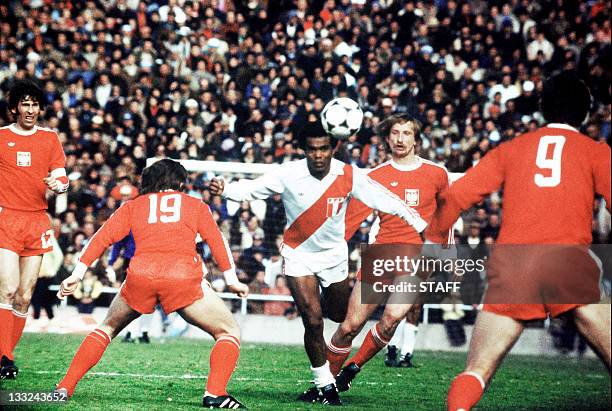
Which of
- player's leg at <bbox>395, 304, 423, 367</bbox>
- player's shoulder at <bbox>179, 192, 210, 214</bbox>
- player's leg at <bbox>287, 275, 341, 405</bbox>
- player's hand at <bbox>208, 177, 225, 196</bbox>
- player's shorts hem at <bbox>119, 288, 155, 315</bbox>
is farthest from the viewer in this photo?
player's leg at <bbox>395, 304, 423, 367</bbox>

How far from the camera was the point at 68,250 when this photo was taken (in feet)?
52.1

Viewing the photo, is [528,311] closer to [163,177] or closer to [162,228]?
[162,228]

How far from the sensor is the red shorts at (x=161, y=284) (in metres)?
7.39

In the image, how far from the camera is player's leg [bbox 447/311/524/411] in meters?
5.61

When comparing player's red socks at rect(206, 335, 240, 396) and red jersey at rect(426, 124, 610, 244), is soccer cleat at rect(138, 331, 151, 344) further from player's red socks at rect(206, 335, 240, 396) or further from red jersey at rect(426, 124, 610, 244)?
red jersey at rect(426, 124, 610, 244)

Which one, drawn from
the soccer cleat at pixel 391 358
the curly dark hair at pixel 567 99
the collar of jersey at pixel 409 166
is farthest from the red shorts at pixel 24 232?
the curly dark hair at pixel 567 99

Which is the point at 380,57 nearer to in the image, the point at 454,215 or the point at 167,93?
the point at 167,93

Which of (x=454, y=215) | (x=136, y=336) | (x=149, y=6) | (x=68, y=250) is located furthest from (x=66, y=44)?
(x=454, y=215)

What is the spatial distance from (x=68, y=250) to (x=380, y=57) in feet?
24.9

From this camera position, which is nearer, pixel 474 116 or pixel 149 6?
pixel 474 116

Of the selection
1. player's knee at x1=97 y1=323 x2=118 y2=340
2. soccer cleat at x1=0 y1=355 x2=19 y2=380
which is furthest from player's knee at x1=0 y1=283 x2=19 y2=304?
player's knee at x1=97 y1=323 x2=118 y2=340

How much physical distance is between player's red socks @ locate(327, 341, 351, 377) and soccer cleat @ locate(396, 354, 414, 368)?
3.40m

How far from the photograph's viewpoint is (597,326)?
5.53m

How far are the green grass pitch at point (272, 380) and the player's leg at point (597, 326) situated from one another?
9.89ft
